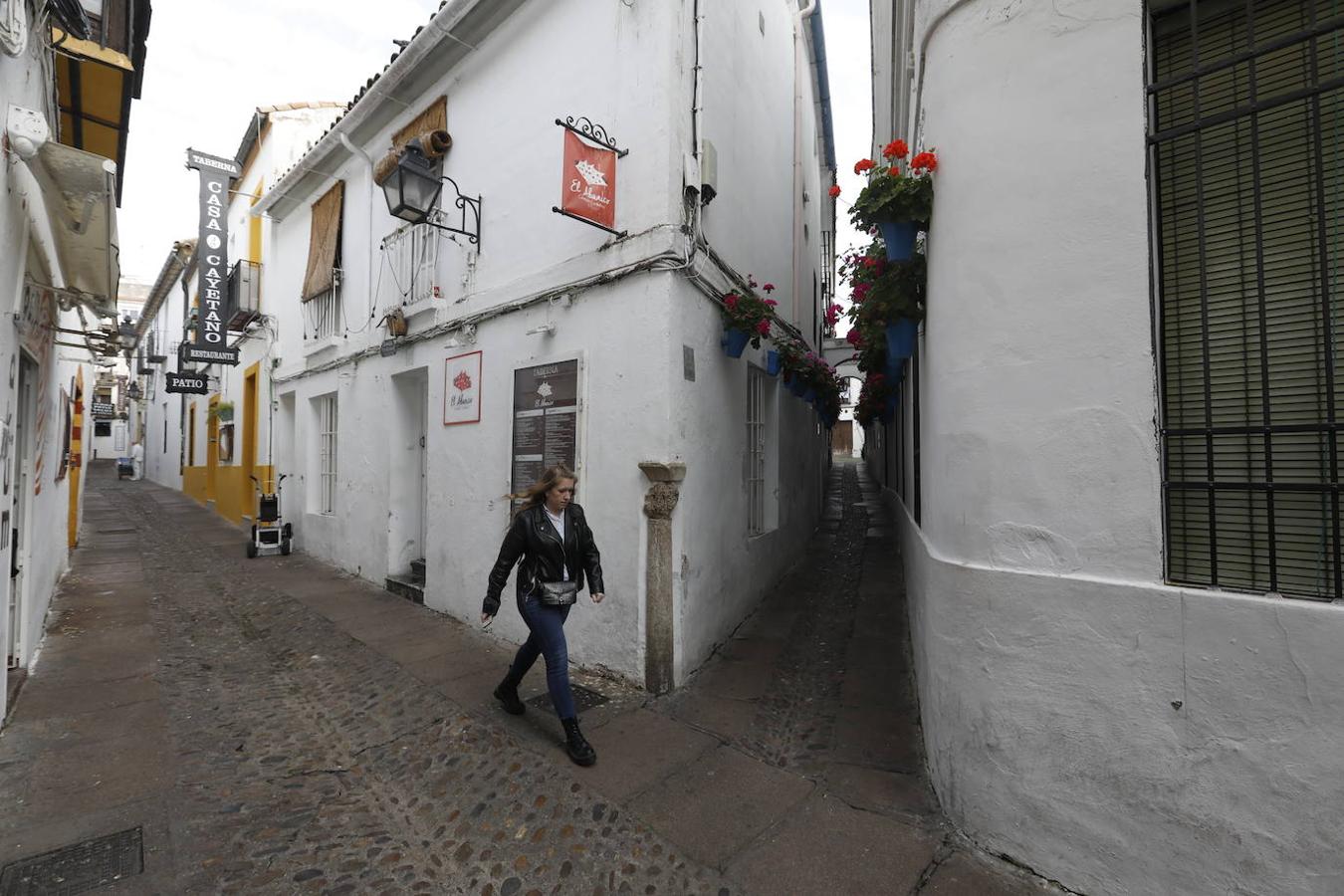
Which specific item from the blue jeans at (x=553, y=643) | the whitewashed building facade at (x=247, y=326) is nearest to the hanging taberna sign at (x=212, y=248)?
the whitewashed building facade at (x=247, y=326)

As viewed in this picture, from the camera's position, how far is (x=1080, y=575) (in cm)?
259

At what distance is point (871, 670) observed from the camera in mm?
5020

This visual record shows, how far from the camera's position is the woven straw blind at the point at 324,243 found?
9148mm

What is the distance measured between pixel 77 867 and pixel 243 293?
40.6ft

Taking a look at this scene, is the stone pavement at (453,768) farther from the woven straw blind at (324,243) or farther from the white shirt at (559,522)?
the woven straw blind at (324,243)

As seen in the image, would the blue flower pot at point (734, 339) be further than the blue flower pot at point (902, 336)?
Yes

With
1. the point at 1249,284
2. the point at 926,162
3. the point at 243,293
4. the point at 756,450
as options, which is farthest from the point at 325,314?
the point at 1249,284

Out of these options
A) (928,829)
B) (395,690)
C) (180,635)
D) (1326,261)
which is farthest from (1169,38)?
(180,635)

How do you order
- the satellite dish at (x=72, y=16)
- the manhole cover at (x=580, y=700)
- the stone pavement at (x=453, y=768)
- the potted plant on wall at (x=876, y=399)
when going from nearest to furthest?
1. the stone pavement at (x=453, y=768)
2. the satellite dish at (x=72, y=16)
3. the manhole cover at (x=580, y=700)
4. the potted plant on wall at (x=876, y=399)

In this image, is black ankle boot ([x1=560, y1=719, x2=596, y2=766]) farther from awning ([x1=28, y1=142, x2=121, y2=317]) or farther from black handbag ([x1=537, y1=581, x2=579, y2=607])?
awning ([x1=28, y1=142, x2=121, y2=317])

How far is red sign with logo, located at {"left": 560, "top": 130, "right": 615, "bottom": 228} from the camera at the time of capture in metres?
4.62

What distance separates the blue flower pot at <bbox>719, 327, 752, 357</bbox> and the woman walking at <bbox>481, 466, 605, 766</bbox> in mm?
2239

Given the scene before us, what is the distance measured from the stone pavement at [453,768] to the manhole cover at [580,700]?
0.13m

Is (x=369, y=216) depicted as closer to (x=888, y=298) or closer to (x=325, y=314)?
(x=325, y=314)
